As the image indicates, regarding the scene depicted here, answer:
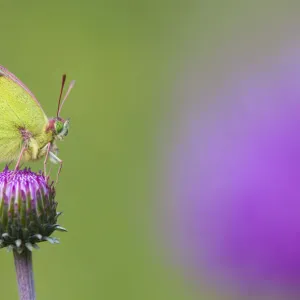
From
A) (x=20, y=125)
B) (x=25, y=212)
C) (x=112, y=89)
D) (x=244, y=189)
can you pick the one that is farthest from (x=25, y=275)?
(x=112, y=89)

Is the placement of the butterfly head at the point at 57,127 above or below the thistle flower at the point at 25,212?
above

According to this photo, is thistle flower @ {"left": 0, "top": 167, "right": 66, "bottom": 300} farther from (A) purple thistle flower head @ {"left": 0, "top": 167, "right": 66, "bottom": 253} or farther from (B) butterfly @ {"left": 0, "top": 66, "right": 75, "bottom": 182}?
(B) butterfly @ {"left": 0, "top": 66, "right": 75, "bottom": 182}

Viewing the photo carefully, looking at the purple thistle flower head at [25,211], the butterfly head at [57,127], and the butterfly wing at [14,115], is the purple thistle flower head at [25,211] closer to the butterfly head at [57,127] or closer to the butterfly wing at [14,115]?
the butterfly wing at [14,115]

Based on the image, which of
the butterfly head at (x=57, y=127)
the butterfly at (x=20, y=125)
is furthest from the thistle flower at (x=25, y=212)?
the butterfly head at (x=57, y=127)

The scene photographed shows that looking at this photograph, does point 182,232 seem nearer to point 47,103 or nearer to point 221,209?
point 221,209

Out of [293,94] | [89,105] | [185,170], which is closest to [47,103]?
[89,105]

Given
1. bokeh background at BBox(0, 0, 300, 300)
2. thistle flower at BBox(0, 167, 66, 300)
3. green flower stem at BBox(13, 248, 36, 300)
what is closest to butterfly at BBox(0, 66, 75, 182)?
thistle flower at BBox(0, 167, 66, 300)

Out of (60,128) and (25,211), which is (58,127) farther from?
(25,211)
